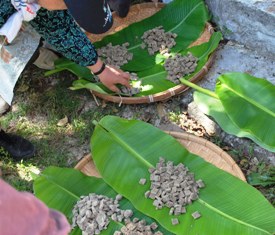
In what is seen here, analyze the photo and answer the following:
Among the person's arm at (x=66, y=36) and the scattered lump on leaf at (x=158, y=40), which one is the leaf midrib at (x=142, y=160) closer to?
the person's arm at (x=66, y=36)

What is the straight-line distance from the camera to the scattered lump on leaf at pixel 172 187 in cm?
168

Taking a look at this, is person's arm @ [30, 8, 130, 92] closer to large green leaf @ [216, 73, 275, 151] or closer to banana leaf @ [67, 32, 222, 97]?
banana leaf @ [67, 32, 222, 97]

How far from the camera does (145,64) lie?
232cm

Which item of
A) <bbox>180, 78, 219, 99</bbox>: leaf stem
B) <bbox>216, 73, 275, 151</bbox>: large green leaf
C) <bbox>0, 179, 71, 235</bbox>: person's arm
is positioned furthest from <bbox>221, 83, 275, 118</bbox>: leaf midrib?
<bbox>0, 179, 71, 235</bbox>: person's arm

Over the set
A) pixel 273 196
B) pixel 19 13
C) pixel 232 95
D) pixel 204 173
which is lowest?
pixel 273 196

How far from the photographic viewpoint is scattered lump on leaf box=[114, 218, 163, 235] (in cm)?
165

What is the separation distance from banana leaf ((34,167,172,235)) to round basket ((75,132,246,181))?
0.08 meters

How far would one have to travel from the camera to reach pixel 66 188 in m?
1.83

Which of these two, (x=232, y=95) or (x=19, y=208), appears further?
(x=232, y=95)

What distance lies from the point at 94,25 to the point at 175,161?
0.63m

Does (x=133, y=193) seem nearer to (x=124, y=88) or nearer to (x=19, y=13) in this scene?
(x=124, y=88)

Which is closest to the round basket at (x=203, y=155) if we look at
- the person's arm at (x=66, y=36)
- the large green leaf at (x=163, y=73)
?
the large green leaf at (x=163, y=73)

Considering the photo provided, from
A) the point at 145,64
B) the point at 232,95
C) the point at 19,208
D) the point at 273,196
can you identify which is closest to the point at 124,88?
the point at 145,64

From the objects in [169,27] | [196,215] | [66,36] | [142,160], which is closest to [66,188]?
[142,160]
